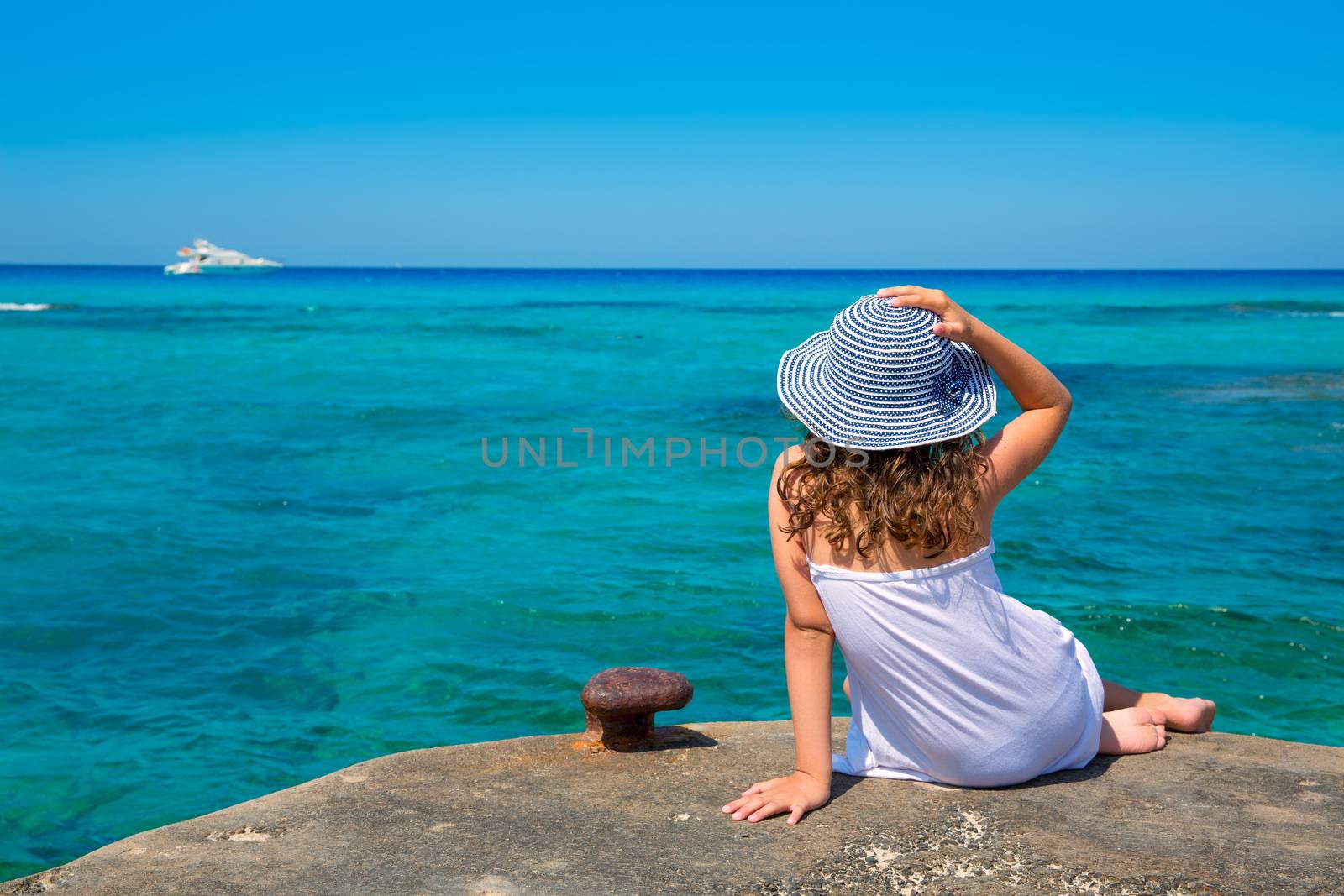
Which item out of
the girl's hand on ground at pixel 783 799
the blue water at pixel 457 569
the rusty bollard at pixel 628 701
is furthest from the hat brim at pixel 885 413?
the blue water at pixel 457 569

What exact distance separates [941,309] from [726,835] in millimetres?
1320

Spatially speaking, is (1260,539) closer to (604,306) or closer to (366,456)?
(366,456)

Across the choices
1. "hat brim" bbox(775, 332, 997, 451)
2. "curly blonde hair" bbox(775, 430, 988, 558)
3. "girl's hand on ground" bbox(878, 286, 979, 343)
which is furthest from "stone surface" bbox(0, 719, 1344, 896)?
"girl's hand on ground" bbox(878, 286, 979, 343)

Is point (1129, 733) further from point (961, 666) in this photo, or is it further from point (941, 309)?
point (941, 309)

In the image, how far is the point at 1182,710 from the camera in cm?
318

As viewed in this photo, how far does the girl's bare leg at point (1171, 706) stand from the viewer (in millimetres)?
3084

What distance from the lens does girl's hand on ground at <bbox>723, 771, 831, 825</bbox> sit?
264cm

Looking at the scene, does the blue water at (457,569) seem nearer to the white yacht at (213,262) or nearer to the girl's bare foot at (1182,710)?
the girl's bare foot at (1182,710)

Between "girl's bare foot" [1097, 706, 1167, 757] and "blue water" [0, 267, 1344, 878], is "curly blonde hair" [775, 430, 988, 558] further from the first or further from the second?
"blue water" [0, 267, 1344, 878]

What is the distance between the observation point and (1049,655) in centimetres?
268

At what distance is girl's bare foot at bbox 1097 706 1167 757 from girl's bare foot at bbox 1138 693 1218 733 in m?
0.10

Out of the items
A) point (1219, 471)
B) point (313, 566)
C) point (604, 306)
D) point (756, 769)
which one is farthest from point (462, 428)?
point (604, 306)

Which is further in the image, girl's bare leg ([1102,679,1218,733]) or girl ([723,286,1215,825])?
girl's bare leg ([1102,679,1218,733])

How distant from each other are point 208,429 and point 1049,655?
41.9 feet
